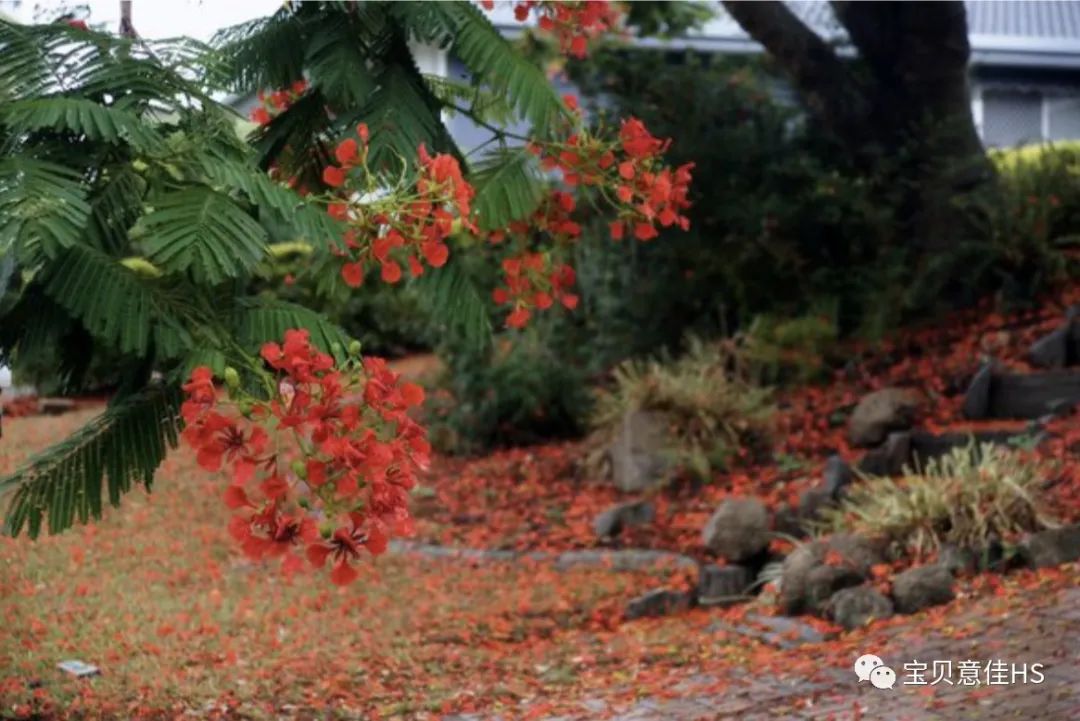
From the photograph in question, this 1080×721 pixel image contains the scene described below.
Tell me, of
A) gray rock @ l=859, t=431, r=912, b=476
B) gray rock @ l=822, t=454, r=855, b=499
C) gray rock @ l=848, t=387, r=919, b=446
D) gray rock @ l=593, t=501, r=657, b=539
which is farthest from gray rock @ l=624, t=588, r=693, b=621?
gray rock @ l=848, t=387, r=919, b=446

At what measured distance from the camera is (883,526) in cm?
773

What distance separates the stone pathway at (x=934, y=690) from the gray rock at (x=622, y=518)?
3.27m

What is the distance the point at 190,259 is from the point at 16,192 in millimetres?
428

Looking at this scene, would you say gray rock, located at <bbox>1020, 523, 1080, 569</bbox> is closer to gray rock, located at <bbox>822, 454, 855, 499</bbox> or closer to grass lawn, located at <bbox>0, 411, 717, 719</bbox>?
grass lawn, located at <bbox>0, 411, 717, 719</bbox>

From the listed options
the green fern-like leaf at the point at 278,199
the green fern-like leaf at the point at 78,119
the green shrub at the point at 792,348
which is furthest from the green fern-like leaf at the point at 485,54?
the green shrub at the point at 792,348

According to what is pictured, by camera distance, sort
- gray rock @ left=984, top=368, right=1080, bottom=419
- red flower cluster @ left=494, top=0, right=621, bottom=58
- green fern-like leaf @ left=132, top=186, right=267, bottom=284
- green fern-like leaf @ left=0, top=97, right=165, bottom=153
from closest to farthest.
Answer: green fern-like leaf @ left=132, top=186, right=267, bottom=284, green fern-like leaf @ left=0, top=97, right=165, bottom=153, red flower cluster @ left=494, top=0, right=621, bottom=58, gray rock @ left=984, top=368, right=1080, bottom=419

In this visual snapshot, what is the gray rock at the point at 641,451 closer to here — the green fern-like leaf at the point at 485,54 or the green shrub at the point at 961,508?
the green shrub at the point at 961,508

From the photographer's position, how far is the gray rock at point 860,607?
6871mm

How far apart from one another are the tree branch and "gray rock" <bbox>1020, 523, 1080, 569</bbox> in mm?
6026

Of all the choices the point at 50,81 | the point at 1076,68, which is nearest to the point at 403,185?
the point at 50,81

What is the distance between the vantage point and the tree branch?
12164mm

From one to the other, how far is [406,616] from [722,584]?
5.49 feet

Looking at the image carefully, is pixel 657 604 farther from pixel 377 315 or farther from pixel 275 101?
pixel 377 315

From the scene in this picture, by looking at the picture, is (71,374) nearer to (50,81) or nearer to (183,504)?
(50,81)
